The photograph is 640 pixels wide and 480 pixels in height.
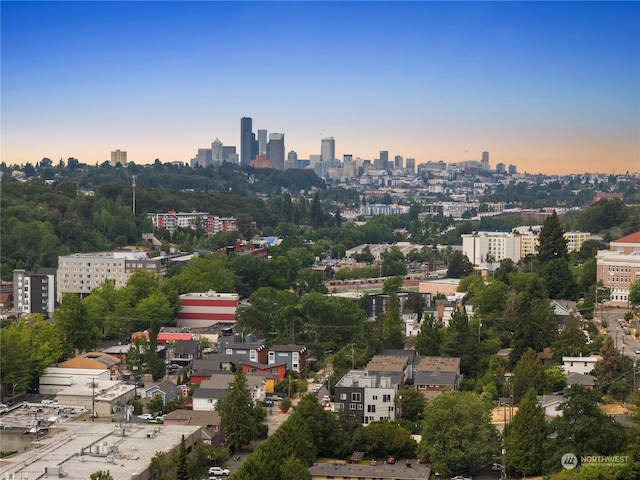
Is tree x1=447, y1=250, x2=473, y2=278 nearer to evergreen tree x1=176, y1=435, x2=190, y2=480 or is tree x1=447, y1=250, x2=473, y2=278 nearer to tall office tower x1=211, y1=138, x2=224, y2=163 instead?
evergreen tree x1=176, y1=435, x2=190, y2=480

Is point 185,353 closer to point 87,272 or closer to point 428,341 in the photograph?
point 428,341

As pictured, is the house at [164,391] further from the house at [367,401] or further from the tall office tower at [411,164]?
the tall office tower at [411,164]

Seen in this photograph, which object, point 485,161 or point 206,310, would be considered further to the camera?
point 485,161

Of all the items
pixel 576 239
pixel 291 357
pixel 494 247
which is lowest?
pixel 291 357

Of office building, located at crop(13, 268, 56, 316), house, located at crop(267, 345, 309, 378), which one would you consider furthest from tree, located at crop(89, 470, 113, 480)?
office building, located at crop(13, 268, 56, 316)

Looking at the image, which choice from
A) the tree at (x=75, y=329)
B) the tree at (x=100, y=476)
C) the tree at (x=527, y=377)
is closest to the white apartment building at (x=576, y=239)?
the tree at (x=75, y=329)

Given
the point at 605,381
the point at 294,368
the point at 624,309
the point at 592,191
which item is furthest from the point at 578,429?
the point at 592,191

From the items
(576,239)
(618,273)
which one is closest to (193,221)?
(576,239)
